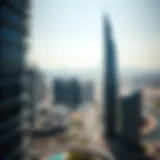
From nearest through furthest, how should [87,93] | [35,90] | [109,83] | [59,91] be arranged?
[35,90] → [59,91] → [87,93] → [109,83]

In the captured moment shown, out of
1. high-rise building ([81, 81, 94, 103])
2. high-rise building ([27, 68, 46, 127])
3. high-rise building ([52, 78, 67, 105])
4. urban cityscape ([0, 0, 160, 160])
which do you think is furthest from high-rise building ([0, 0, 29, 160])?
high-rise building ([81, 81, 94, 103])

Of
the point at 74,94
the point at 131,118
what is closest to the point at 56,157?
the point at 74,94

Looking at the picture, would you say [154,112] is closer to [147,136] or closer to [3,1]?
[147,136]

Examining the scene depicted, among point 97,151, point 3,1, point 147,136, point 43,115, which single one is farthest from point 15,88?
point 147,136

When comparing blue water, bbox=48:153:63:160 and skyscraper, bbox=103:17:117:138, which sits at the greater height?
skyscraper, bbox=103:17:117:138

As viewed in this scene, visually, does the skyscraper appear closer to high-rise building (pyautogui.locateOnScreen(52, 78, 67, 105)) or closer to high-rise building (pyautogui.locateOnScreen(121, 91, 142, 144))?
high-rise building (pyautogui.locateOnScreen(121, 91, 142, 144))

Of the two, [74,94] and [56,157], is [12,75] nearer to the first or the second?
[56,157]

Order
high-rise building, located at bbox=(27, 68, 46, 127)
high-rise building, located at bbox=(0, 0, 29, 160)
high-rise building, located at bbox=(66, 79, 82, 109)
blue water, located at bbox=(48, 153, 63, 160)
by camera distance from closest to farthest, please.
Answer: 1. high-rise building, located at bbox=(0, 0, 29, 160)
2. blue water, located at bbox=(48, 153, 63, 160)
3. high-rise building, located at bbox=(27, 68, 46, 127)
4. high-rise building, located at bbox=(66, 79, 82, 109)
